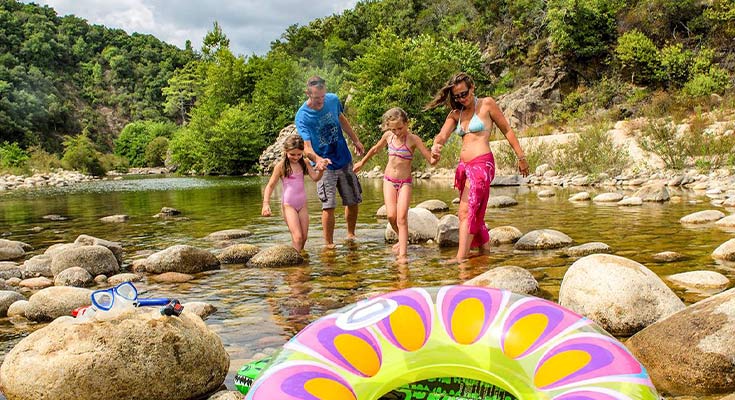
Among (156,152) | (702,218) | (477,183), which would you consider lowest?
(702,218)

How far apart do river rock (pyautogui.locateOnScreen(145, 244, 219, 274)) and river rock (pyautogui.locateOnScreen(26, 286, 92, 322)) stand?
1747mm

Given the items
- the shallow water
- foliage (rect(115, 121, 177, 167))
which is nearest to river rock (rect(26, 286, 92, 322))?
the shallow water

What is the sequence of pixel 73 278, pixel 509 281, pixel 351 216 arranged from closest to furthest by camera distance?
pixel 509 281 < pixel 73 278 < pixel 351 216

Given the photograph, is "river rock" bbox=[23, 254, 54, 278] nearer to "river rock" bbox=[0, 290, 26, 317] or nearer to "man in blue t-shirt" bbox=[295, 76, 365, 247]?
"river rock" bbox=[0, 290, 26, 317]

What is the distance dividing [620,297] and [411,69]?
34445 mm

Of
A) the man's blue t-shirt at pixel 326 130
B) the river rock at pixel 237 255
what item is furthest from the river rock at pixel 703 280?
the river rock at pixel 237 255

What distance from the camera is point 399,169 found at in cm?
684

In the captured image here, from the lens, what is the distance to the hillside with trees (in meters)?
31.3

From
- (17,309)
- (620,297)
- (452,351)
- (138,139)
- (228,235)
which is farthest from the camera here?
(138,139)

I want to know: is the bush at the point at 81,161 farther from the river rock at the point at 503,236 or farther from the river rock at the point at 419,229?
the river rock at the point at 503,236

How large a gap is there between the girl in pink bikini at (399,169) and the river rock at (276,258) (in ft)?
4.23

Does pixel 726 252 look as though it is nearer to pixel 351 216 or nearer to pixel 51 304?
pixel 351 216

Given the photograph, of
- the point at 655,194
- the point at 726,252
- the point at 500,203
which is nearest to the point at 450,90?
the point at 726,252

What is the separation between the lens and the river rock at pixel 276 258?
21.4ft
